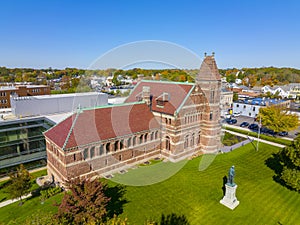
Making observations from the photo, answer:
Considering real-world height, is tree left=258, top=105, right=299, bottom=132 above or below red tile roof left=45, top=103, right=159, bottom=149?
below

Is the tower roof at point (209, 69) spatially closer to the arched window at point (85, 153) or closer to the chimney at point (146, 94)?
the chimney at point (146, 94)

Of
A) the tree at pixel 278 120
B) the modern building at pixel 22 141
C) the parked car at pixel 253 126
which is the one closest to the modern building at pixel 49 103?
the modern building at pixel 22 141

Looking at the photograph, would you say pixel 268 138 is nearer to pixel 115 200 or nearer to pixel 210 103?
pixel 210 103

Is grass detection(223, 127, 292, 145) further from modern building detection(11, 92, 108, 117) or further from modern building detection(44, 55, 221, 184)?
modern building detection(11, 92, 108, 117)

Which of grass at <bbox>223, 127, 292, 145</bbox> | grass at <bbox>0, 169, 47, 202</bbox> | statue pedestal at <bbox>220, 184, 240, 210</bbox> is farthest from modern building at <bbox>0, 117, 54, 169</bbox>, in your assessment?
grass at <bbox>223, 127, 292, 145</bbox>

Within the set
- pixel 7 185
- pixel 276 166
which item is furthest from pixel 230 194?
pixel 7 185
